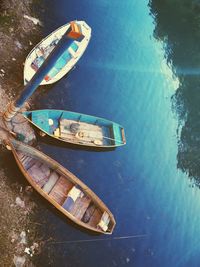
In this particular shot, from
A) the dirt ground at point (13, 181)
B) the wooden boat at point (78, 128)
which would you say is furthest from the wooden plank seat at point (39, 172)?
the wooden boat at point (78, 128)

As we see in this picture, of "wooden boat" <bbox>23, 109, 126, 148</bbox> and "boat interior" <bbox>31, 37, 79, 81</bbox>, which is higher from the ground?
"boat interior" <bbox>31, 37, 79, 81</bbox>

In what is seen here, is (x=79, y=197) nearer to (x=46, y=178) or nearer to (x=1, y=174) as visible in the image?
(x=46, y=178)

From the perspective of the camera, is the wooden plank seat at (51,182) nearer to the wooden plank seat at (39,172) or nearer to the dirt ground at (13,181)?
the wooden plank seat at (39,172)

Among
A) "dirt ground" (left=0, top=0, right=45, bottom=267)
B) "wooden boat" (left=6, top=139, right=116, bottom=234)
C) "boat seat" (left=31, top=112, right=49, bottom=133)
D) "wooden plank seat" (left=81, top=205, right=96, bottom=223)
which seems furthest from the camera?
"boat seat" (left=31, top=112, right=49, bottom=133)

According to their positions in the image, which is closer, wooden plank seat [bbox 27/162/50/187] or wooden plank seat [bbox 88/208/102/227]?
wooden plank seat [bbox 27/162/50/187]

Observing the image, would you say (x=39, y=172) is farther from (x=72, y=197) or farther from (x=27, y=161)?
(x=72, y=197)

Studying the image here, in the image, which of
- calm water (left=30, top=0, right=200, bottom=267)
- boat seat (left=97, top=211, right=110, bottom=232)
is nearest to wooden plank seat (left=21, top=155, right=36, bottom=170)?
calm water (left=30, top=0, right=200, bottom=267)

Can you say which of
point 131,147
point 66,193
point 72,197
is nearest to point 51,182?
point 66,193

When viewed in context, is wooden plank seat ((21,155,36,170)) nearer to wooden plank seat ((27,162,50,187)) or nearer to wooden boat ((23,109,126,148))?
wooden plank seat ((27,162,50,187))
